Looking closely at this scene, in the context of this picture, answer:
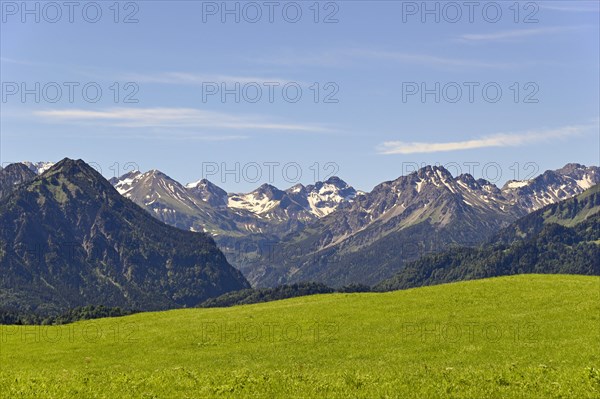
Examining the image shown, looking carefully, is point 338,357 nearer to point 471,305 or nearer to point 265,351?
point 265,351

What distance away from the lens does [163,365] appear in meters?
52.5

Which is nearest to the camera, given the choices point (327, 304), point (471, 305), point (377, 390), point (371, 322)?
point (377, 390)

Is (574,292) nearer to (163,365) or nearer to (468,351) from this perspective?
(468,351)

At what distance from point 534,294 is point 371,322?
19.1m

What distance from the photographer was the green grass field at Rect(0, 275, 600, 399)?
33.2 metres

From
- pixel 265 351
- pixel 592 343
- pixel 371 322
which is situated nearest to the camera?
pixel 592 343

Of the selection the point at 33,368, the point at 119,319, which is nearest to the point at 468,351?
the point at 33,368

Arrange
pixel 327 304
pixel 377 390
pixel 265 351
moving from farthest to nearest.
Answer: pixel 327 304 < pixel 265 351 < pixel 377 390

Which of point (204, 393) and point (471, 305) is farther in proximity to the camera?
point (471, 305)

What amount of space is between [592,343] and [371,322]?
19.9m

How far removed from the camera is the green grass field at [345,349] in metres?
33.2

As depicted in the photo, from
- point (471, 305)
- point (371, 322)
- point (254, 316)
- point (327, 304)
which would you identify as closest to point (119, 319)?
point (254, 316)

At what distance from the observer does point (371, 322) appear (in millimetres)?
63125

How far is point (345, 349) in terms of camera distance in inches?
2159
